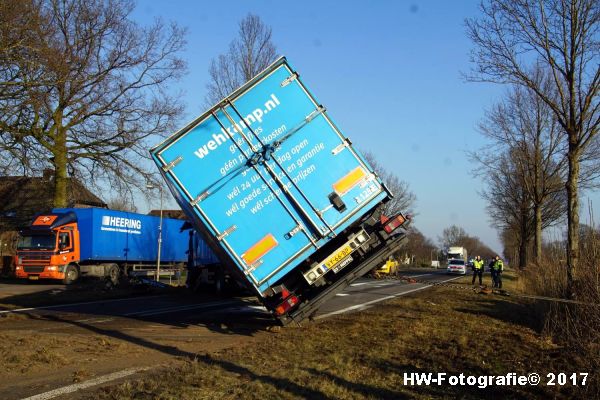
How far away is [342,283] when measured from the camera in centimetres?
967

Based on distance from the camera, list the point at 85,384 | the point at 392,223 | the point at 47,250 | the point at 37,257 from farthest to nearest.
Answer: the point at 47,250
the point at 37,257
the point at 392,223
the point at 85,384

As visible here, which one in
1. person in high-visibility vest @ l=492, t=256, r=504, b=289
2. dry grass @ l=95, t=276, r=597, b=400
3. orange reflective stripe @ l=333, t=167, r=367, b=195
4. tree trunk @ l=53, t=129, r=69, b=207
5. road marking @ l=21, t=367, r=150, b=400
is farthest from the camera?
person in high-visibility vest @ l=492, t=256, r=504, b=289

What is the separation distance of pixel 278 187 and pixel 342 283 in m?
2.07

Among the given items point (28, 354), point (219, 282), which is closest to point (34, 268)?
point (219, 282)

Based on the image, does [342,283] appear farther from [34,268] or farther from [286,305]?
[34,268]

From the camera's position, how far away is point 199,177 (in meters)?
9.33

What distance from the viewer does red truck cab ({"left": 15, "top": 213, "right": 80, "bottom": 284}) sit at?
79.4 ft

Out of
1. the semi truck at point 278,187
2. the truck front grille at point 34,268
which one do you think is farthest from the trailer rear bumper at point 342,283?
the truck front grille at point 34,268

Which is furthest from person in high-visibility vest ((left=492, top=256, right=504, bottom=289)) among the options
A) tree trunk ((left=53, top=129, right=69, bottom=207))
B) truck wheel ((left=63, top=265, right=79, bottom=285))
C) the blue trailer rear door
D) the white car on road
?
the white car on road

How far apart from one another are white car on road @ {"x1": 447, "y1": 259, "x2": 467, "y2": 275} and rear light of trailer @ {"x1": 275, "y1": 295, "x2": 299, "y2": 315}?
1898 inches

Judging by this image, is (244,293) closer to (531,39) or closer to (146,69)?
(531,39)

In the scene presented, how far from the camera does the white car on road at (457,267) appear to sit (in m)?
54.5

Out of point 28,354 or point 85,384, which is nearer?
point 85,384

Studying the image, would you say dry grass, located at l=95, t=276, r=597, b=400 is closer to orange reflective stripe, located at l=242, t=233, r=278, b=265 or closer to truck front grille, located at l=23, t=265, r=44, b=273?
orange reflective stripe, located at l=242, t=233, r=278, b=265
